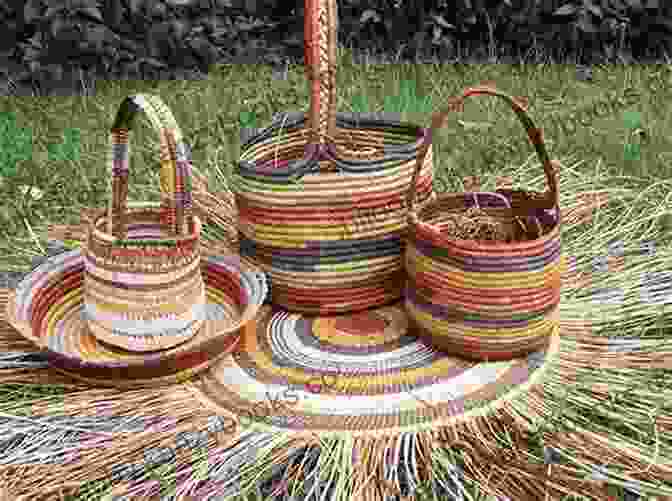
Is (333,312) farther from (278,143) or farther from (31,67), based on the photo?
(31,67)

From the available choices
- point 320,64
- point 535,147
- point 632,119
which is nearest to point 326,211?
point 320,64

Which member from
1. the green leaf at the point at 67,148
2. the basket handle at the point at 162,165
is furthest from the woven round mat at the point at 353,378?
the green leaf at the point at 67,148

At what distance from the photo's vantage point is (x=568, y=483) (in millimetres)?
1177

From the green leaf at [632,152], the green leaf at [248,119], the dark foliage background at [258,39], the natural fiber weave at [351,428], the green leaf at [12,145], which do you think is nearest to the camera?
the natural fiber weave at [351,428]

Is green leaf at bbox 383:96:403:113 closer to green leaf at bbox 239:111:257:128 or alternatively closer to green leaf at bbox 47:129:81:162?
green leaf at bbox 239:111:257:128

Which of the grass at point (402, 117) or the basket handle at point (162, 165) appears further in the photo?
the grass at point (402, 117)

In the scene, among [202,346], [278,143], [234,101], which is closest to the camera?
[202,346]

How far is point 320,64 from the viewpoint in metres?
1.55

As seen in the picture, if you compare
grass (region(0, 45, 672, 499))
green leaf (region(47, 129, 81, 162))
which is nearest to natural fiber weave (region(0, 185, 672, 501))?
grass (region(0, 45, 672, 499))

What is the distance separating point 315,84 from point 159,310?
0.46 meters

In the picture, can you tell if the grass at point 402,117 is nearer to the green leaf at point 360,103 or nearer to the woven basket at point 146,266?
the green leaf at point 360,103

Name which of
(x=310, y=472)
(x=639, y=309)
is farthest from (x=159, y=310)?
(x=639, y=309)

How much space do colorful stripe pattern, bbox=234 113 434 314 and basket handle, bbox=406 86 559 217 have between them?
0.06 m

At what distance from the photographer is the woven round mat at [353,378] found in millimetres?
1347
